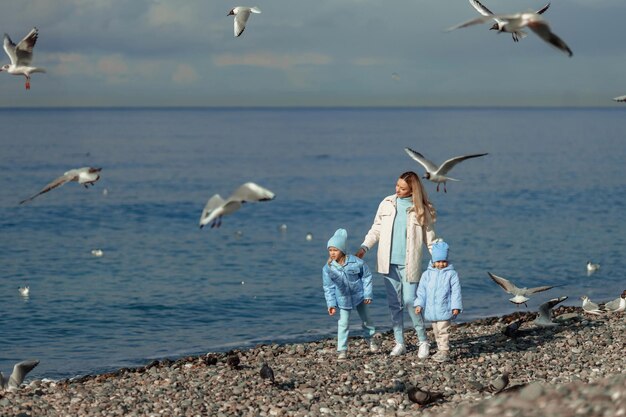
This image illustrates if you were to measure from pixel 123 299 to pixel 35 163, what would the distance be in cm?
5236

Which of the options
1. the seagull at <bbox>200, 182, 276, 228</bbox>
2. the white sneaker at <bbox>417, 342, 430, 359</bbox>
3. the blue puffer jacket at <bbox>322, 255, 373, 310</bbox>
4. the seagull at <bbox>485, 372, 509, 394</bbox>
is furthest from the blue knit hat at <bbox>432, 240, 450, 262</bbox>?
the seagull at <bbox>200, 182, 276, 228</bbox>

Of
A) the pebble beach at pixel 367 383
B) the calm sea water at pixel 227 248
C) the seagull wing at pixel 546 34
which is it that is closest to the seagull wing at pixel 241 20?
the pebble beach at pixel 367 383

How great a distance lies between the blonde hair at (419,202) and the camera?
37.7 feet

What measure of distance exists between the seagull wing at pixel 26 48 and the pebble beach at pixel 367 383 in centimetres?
465

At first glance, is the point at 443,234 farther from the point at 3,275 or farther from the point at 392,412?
the point at 392,412

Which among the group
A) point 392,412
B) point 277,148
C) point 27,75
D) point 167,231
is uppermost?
point 277,148

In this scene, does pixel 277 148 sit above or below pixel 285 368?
above

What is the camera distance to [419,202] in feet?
37.7

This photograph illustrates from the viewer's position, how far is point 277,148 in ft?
328

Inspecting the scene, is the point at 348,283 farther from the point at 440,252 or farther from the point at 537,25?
the point at 537,25

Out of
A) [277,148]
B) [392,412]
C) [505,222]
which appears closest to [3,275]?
[392,412]

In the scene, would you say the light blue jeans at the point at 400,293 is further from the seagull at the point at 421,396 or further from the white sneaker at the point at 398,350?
the seagull at the point at 421,396

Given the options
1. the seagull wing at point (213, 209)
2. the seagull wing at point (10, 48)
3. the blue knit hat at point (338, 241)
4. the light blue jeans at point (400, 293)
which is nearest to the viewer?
the seagull wing at point (213, 209)

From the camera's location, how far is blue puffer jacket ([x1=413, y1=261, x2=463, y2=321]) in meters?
11.4
